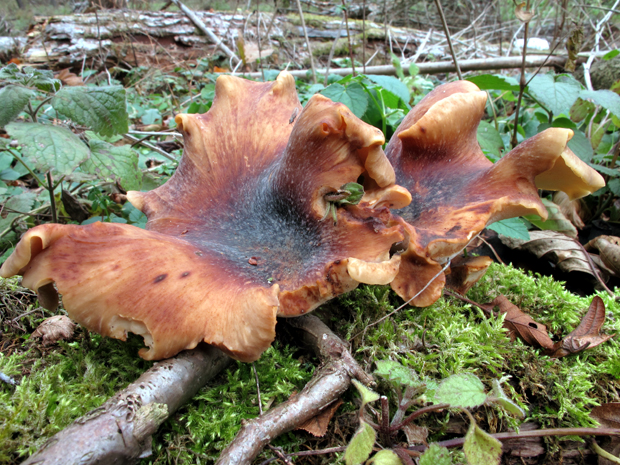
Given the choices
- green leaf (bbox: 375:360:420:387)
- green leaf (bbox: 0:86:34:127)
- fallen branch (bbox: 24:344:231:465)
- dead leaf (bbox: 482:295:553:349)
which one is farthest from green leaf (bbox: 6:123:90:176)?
dead leaf (bbox: 482:295:553:349)

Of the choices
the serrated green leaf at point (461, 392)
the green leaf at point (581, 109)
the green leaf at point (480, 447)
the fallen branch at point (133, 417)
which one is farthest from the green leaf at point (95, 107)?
the green leaf at point (581, 109)

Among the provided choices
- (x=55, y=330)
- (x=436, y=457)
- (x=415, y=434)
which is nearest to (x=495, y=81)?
(x=415, y=434)

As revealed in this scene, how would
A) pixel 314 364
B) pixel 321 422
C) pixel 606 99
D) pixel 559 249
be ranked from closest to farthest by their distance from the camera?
1. pixel 321 422
2. pixel 314 364
3. pixel 606 99
4. pixel 559 249

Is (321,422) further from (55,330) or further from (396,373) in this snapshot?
(55,330)

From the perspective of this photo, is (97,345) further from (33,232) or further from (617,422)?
(617,422)

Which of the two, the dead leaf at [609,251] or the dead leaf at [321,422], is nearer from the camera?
the dead leaf at [321,422]

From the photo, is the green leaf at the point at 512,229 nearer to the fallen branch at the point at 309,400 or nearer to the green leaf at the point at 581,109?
the fallen branch at the point at 309,400

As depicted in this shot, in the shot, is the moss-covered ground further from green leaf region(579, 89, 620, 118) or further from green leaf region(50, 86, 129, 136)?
green leaf region(579, 89, 620, 118)
